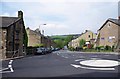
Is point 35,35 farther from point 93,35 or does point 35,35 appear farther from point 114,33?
point 93,35

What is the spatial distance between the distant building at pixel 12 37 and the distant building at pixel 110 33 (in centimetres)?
2618

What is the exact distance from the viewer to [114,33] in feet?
209

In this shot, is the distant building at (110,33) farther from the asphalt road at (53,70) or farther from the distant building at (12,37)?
the asphalt road at (53,70)

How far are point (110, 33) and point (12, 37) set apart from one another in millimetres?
33445

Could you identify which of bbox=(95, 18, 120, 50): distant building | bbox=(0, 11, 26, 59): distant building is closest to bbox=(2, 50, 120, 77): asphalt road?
bbox=(0, 11, 26, 59): distant building

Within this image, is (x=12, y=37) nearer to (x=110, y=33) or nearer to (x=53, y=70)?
(x=53, y=70)

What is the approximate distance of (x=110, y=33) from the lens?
214ft

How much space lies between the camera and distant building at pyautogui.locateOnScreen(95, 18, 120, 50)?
6255cm

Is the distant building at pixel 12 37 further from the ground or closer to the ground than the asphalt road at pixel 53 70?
further from the ground

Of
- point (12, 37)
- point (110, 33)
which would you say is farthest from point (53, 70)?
point (110, 33)

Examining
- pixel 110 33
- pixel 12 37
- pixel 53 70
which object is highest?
pixel 110 33

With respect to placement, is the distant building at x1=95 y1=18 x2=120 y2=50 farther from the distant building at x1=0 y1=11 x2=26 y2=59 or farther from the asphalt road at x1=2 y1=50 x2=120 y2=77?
the asphalt road at x1=2 y1=50 x2=120 y2=77

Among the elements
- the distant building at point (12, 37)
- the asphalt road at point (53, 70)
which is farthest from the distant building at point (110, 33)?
the asphalt road at point (53, 70)

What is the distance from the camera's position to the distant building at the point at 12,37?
3731 centimetres
